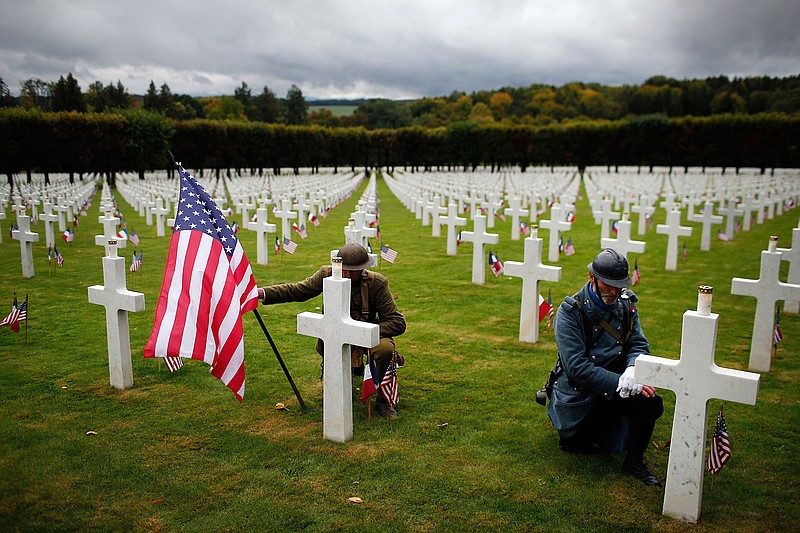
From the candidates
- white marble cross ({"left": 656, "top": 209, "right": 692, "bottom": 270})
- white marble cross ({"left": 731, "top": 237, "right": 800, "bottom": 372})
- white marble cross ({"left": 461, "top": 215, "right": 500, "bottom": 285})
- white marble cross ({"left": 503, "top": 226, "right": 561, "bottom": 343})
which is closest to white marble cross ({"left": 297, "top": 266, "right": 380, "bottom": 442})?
white marble cross ({"left": 503, "top": 226, "right": 561, "bottom": 343})

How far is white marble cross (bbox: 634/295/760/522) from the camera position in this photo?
3.31m

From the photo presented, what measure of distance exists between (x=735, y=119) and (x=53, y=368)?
6650 cm

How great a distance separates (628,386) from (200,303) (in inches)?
112

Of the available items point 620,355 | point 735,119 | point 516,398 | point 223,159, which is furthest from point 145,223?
point 735,119

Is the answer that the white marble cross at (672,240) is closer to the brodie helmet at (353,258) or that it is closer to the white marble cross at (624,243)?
the white marble cross at (624,243)

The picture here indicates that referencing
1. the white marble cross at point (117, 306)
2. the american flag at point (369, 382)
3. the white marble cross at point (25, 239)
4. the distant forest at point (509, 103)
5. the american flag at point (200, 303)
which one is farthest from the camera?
the distant forest at point (509, 103)

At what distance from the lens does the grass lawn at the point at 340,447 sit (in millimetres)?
3607

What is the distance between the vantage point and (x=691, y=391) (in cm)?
340

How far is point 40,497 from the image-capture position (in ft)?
12.3

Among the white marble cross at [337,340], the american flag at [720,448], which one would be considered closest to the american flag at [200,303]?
the white marble cross at [337,340]

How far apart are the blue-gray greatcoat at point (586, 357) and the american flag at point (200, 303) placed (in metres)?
2.23

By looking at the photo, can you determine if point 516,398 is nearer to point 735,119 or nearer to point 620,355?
point 620,355

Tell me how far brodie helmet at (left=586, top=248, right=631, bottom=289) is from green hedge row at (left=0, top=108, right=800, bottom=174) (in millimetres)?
44775

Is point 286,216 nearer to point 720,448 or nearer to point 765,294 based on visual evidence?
point 765,294
